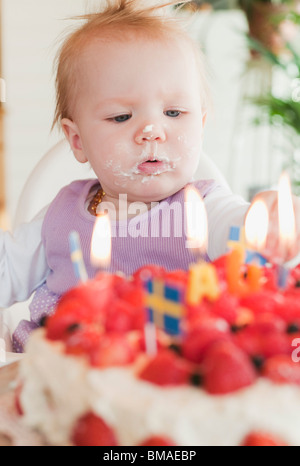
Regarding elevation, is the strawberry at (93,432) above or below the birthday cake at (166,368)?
below

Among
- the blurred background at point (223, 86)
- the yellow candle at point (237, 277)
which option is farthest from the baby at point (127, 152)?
the blurred background at point (223, 86)

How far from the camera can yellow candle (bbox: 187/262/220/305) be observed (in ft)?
2.20

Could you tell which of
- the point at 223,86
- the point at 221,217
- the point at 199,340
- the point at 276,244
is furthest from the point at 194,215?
the point at 223,86

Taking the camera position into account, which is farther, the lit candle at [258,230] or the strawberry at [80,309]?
the lit candle at [258,230]

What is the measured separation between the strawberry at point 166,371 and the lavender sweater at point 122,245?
78cm

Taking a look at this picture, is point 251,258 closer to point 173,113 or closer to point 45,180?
point 173,113

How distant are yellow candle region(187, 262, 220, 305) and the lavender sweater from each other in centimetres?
67

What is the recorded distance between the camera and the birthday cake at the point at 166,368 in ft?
1.82

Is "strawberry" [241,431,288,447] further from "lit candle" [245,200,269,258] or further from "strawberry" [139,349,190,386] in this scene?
"lit candle" [245,200,269,258]

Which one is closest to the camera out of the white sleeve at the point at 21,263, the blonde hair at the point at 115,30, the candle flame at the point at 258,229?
the candle flame at the point at 258,229

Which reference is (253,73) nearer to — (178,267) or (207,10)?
(207,10)

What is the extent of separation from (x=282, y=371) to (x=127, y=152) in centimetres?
79

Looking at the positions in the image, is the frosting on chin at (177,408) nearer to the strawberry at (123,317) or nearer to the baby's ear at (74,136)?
the strawberry at (123,317)
